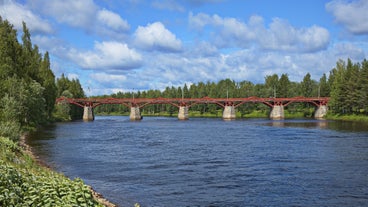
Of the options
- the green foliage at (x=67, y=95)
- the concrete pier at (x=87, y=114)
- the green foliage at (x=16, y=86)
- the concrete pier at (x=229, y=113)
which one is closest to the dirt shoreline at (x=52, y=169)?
the green foliage at (x=16, y=86)

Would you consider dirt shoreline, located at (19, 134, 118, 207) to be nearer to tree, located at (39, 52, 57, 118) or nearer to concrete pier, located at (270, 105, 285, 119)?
tree, located at (39, 52, 57, 118)

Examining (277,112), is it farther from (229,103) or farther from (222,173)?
A: (222,173)

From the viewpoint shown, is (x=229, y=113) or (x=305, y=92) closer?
(x=229, y=113)

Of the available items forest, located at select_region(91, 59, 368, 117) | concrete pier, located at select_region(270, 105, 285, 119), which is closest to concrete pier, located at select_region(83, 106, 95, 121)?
forest, located at select_region(91, 59, 368, 117)

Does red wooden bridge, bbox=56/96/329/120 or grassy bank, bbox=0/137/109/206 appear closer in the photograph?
grassy bank, bbox=0/137/109/206

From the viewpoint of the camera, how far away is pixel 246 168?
1041 inches

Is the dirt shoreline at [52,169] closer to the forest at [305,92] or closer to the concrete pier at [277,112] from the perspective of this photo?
the forest at [305,92]

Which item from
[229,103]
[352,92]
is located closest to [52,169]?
[352,92]

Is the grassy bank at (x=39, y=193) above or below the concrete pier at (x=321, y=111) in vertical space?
below

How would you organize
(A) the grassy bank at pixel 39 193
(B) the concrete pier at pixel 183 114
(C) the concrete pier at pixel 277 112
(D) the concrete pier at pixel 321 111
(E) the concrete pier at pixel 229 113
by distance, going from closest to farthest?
1. (A) the grassy bank at pixel 39 193
2. (D) the concrete pier at pixel 321 111
3. (C) the concrete pier at pixel 277 112
4. (E) the concrete pier at pixel 229 113
5. (B) the concrete pier at pixel 183 114

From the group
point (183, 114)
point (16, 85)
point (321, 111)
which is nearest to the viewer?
point (16, 85)

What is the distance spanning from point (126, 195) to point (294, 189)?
8.42m

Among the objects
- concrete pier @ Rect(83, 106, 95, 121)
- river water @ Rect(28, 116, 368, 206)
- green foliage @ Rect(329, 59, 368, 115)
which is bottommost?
river water @ Rect(28, 116, 368, 206)

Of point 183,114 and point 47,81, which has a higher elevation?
point 47,81
